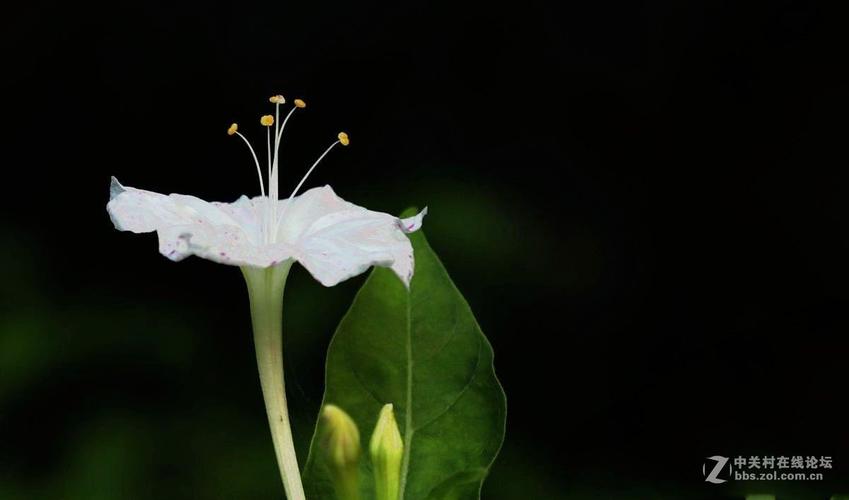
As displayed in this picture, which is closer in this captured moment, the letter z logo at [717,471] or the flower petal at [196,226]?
the flower petal at [196,226]

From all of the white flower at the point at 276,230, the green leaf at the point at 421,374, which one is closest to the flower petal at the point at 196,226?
the white flower at the point at 276,230

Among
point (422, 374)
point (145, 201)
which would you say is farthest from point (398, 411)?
point (145, 201)

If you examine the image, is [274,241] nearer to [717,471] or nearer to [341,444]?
[341,444]

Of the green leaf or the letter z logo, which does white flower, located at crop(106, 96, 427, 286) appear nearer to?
the green leaf

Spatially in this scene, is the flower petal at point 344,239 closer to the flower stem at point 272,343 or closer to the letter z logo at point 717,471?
the flower stem at point 272,343

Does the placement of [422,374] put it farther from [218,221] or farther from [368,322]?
[218,221]

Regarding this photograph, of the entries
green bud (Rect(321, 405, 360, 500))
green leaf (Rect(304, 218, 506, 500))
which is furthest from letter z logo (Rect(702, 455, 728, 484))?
green bud (Rect(321, 405, 360, 500))
